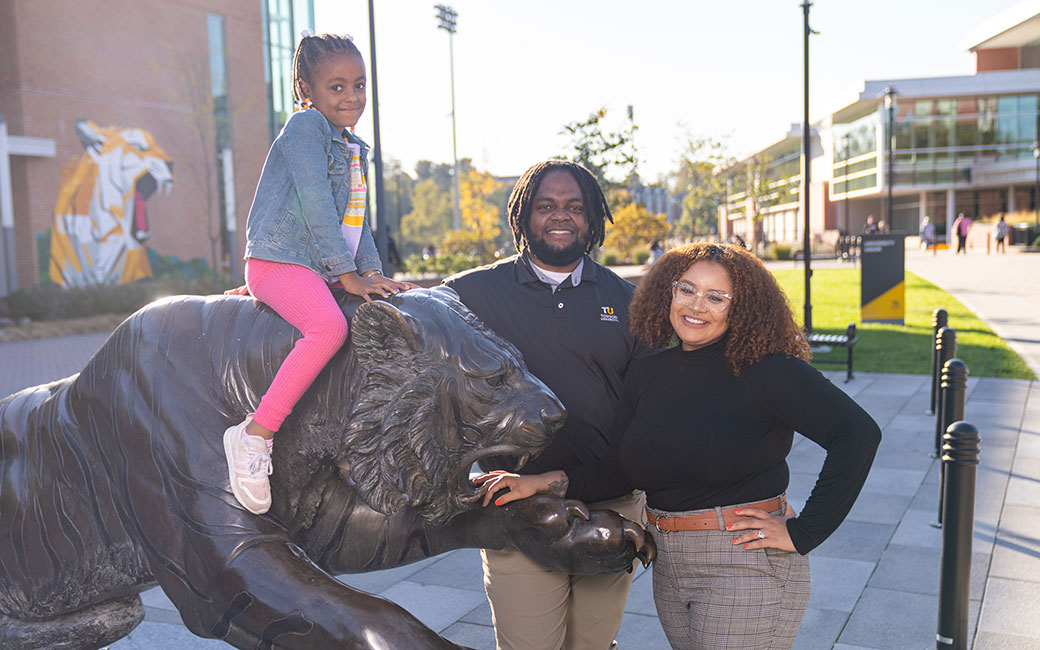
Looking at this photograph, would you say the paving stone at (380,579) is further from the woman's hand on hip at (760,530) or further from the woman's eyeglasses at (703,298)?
the woman's eyeglasses at (703,298)

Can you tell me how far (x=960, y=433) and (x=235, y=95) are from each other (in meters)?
27.9

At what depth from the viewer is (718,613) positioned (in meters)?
2.26

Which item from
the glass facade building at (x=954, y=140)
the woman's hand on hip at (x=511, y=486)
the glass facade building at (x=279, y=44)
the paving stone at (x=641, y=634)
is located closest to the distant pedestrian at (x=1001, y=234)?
the glass facade building at (x=954, y=140)

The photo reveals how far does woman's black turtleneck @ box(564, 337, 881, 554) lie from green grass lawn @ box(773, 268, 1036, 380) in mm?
7237

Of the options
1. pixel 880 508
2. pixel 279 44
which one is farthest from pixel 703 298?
pixel 279 44

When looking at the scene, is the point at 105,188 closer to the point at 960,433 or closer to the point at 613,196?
the point at 613,196

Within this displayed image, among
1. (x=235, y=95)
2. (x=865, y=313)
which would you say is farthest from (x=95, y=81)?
(x=865, y=313)

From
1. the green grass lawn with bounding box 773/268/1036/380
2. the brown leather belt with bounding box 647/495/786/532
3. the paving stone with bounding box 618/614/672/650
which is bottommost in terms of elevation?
the paving stone with bounding box 618/614/672/650

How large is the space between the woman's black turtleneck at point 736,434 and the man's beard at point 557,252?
1.40 ft

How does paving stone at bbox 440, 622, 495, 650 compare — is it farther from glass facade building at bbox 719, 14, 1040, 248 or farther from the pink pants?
glass facade building at bbox 719, 14, 1040, 248

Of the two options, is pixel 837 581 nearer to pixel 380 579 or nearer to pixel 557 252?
pixel 380 579

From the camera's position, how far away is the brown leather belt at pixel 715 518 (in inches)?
89.4

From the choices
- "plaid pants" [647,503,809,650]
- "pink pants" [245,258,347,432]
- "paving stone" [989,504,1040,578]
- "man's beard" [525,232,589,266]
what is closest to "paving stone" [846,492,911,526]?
"paving stone" [989,504,1040,578]

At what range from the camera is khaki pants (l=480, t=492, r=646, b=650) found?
252 cm
